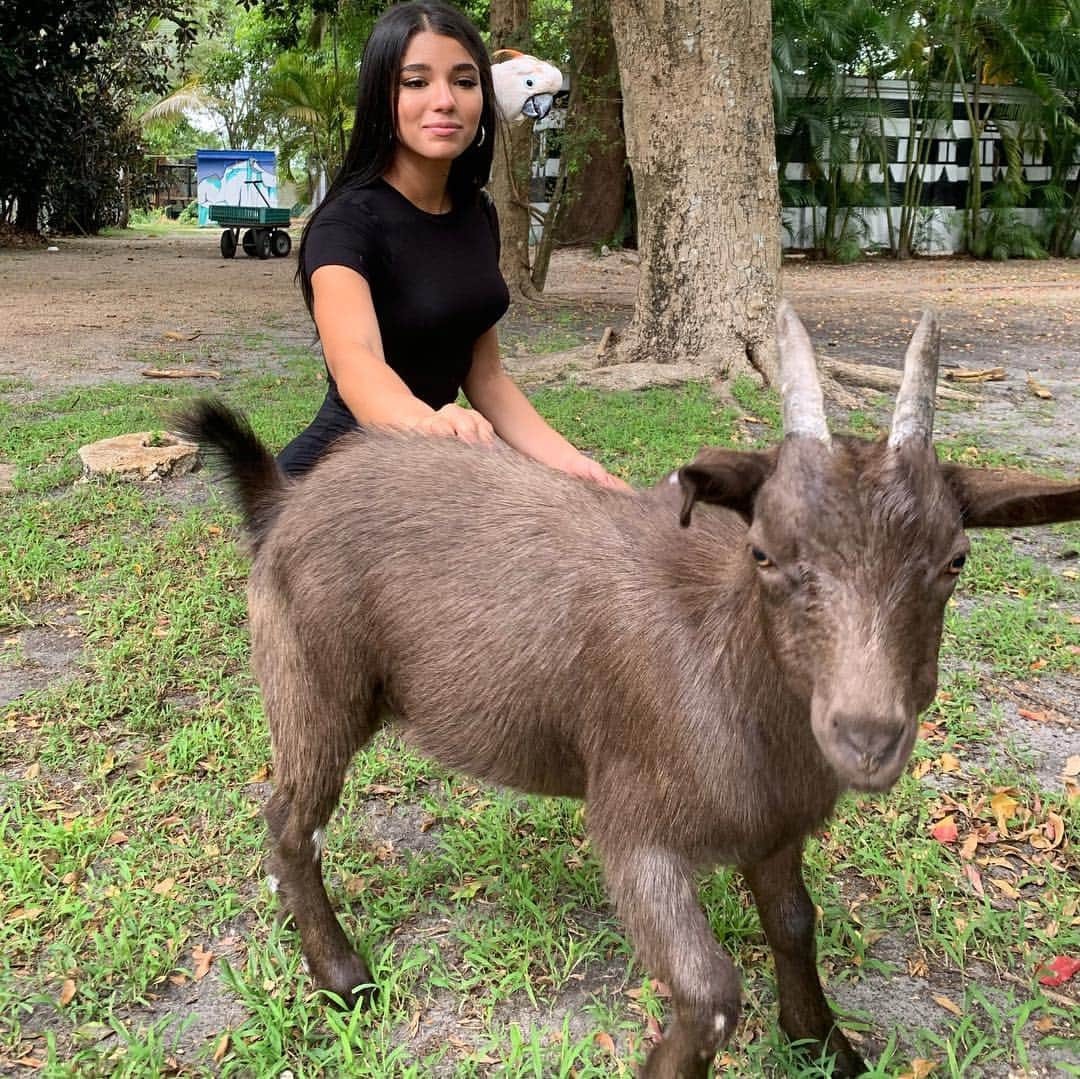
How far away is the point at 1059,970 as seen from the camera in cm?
240

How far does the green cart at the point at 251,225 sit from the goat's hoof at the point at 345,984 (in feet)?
66.3

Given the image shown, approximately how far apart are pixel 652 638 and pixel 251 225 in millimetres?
20563

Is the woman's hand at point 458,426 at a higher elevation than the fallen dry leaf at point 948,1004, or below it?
higher

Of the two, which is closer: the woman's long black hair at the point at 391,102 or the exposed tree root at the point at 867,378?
the woman's long black hair at the point at 391,102

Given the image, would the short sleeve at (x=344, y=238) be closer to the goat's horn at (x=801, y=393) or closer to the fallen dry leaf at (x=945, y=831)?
the goat's horn at (x=801, y=393)

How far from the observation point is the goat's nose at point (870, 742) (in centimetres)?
147

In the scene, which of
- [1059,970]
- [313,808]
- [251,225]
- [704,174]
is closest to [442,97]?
[313,808]

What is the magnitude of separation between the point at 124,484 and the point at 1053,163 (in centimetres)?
2078

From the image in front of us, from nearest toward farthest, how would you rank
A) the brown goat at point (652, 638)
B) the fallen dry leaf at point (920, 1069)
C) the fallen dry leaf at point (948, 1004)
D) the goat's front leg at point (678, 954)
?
1. the brown goat at point (652, 638)
2. the goat's front leg at point (678, 954)
3. the fallen dry leaf at point (920, 1069)
4. the fallen dry leaf at point (948, 1004)

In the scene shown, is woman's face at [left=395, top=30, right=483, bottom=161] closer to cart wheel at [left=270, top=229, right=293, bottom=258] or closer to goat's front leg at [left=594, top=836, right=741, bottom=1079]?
goat's front leg at [left=594, top=836, right=741, bottom=1079]

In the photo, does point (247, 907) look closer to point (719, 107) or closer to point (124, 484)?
point (124, 484)

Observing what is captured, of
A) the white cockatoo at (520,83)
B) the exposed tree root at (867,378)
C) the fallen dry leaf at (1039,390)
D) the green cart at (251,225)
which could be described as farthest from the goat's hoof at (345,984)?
the green cart at (251,225)

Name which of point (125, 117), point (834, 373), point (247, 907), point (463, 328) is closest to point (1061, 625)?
point (463, 328)

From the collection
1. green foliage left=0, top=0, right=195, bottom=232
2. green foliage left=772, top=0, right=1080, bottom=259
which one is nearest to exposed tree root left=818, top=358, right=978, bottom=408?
green foliage left=0, top=0, right=195, bottom=232
